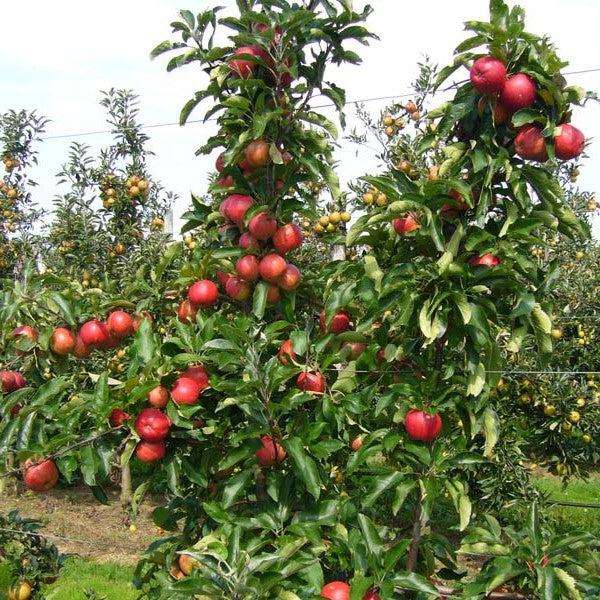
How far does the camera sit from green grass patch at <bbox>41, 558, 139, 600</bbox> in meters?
4.57

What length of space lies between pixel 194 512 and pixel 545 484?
6509mm

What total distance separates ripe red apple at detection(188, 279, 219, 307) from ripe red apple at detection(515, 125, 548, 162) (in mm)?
959

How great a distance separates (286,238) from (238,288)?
217mm

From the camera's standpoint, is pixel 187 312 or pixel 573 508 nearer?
pixel 187 312

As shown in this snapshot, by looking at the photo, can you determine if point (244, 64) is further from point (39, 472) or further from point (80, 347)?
point (39, 472)

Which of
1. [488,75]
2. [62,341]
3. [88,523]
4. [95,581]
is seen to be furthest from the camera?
[88,523]

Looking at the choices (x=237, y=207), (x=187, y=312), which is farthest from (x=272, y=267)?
(x=187, y=312)

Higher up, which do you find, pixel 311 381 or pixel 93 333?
pixel 93 333

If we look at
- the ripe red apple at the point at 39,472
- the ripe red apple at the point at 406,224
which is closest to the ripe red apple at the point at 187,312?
the ripe red apple at the point at 39,472

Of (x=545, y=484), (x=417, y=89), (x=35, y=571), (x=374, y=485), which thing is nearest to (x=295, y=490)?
(x=374, y=485)

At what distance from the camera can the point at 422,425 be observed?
6.16 ft

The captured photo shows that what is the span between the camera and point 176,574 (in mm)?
2355

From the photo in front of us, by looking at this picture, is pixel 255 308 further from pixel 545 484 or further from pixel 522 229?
pixel 545 484

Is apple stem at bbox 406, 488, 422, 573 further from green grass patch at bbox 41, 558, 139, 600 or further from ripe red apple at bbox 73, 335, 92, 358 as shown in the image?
green grass patch at bbox 41, 558, 139, 600
